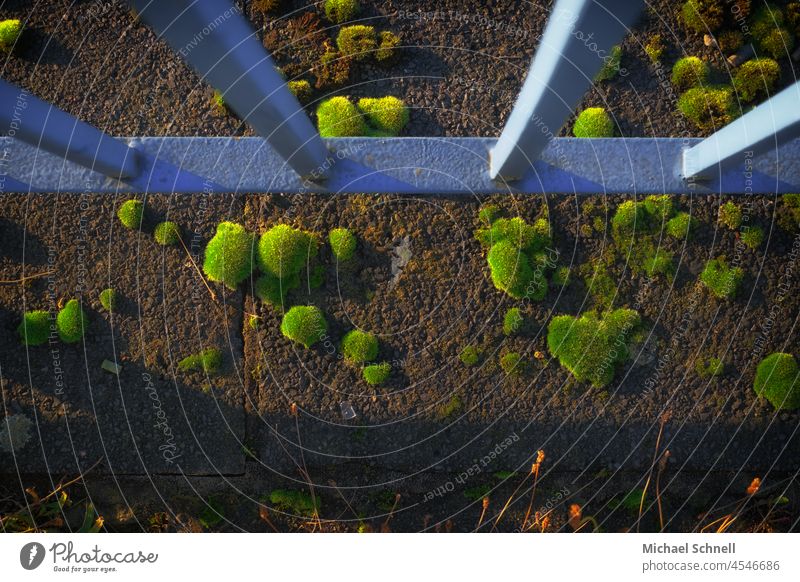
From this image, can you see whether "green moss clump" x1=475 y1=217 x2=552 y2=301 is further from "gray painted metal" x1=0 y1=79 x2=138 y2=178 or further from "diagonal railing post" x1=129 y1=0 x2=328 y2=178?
"gray painted metal" x1=0 y1=79 x2=138 y2=178

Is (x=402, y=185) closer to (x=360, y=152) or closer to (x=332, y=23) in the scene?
(x=360, y=152)

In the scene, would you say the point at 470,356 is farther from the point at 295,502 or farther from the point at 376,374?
the point at 295,502

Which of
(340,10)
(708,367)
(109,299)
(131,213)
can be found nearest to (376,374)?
(109,299)

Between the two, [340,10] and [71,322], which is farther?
[340,10]

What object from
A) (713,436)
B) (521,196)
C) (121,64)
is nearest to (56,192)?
(121,64)

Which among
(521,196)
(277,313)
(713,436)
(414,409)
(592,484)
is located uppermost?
(521,196)

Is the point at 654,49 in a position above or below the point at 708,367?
above
